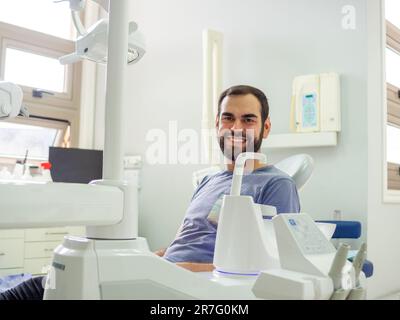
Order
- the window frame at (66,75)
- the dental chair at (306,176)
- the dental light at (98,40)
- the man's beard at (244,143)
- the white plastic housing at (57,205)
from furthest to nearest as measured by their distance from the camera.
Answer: the window frame at (66,75), the dental chair at (306,176), the man's beard at (244,143), the dental light at (98,40), the white plastic housing at (57,205)

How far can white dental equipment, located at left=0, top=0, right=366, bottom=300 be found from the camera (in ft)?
1.71

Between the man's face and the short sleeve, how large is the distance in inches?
6.4

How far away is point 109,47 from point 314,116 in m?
1.90

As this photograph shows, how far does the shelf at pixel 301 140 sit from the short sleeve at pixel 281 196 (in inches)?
44.1

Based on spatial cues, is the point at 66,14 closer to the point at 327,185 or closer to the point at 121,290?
the point at 327,185

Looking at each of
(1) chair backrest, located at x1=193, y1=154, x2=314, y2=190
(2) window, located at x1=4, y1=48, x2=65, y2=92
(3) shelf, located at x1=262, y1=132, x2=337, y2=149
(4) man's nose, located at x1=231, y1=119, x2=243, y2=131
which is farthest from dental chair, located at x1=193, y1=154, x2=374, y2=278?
(2) window, located at x1=4, y1=48, x2=65, y2=92

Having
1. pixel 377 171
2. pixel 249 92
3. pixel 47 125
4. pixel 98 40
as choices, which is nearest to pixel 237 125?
pixel 249 92

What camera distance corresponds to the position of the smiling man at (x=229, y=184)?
1.22 m

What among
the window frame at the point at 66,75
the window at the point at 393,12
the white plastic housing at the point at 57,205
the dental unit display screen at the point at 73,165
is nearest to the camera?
the white plastic housing at the point at 57,205

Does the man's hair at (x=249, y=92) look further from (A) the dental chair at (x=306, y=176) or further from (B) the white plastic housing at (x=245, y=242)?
(B) the white plastic housing at (x=245, y=242)

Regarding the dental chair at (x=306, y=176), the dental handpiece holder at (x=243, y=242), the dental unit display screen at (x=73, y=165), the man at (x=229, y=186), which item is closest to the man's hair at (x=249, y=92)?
the man at (x=229, y=186)

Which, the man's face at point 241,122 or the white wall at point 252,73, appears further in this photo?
the white wall at point 252,73

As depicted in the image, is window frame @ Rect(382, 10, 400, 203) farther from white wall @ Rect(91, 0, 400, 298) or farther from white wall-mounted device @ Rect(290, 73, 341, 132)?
Answer: white wall-mounted device @ Rect(290, 73, 341, 132)
